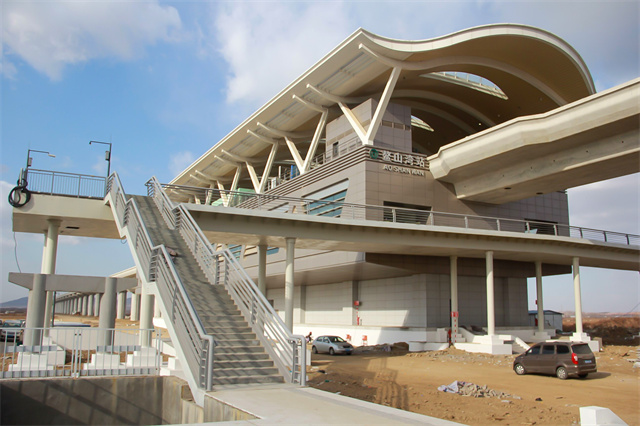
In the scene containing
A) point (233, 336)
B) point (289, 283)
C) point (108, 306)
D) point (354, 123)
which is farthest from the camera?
point (354, 123)

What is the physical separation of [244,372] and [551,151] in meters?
22.8

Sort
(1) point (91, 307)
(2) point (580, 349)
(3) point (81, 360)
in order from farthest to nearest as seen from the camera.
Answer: (1) point (91, 307) → (2) point (580, 349) → (3) point (81, 360)

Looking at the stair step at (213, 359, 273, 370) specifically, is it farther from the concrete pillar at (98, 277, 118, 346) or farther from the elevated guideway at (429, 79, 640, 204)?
the elevated guideway at (429, 79, 640, 204)

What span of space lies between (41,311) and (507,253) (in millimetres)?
24725

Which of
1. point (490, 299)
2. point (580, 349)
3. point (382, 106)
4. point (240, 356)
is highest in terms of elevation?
point (382, 106)

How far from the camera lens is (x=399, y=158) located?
33.1 meters

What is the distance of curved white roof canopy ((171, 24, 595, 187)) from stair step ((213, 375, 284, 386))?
24.8 metres

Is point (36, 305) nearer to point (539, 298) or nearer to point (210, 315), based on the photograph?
point (210, 315)

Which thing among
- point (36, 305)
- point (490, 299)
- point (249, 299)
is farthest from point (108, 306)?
point (490, 299)

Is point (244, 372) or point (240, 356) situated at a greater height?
point (240, 356)

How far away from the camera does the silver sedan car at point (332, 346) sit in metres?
29.9

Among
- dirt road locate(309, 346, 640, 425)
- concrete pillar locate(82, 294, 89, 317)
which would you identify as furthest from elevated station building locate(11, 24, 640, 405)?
concrete pillar locate(82, 294, 89, 317)

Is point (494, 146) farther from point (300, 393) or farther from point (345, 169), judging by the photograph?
point (300, 393)

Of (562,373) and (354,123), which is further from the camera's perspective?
(354,123)
